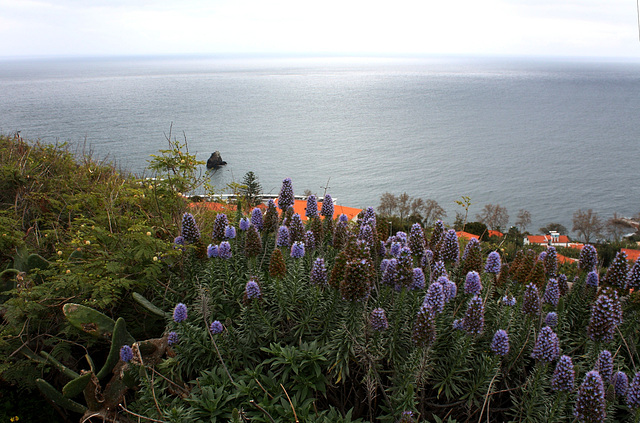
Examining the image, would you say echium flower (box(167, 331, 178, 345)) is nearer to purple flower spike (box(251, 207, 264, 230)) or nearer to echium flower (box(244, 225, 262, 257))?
echium flower (box(244, 225, 262, 257))

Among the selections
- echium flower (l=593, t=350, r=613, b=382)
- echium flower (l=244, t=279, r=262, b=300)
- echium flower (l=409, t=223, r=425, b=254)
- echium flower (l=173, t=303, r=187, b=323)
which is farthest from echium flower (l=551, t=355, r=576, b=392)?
echium flower (l=173, t=303, r=187, b=323)

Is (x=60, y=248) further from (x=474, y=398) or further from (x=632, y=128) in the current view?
(x=632, y=128)

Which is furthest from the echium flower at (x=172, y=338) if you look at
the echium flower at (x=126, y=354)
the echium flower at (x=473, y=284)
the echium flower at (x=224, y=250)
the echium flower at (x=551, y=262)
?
the echium flower at (x=551, y=262)

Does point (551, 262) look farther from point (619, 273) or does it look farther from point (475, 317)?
point (475, 317)

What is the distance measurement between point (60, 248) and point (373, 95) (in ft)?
601

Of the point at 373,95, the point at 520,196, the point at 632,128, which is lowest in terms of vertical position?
the point at 520,196

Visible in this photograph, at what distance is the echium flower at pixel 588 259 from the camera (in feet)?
15.1

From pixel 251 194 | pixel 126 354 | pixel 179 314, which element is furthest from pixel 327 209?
pixel 251 194

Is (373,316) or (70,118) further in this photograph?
(70,118)

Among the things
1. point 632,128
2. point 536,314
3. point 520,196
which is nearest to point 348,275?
point 536,314

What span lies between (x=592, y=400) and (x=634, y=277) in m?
2.09

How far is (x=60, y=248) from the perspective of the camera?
4.90 meters

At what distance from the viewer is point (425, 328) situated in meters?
3.12

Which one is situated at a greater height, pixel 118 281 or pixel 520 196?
pixel 118 281
